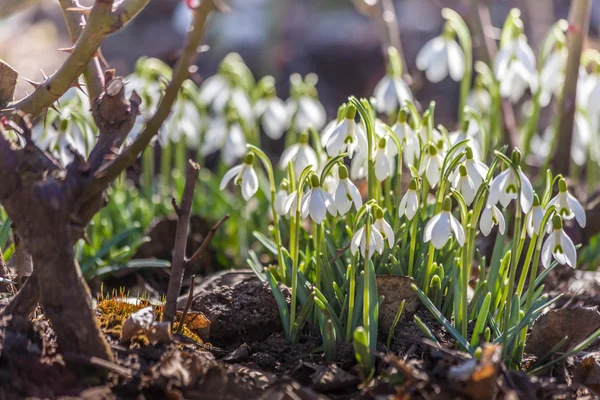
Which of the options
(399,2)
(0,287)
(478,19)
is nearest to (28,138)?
(0,287)

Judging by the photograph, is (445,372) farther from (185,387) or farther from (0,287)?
(0,287)

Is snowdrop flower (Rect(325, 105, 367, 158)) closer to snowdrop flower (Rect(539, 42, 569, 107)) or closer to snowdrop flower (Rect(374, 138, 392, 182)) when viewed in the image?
snowdrop flower (Rect(374, 138, 392, 182))

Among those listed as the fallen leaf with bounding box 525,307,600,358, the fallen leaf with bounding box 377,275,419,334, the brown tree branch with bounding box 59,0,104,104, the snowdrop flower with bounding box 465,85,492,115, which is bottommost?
the fallen leaf with bounding box 525,307,600,358

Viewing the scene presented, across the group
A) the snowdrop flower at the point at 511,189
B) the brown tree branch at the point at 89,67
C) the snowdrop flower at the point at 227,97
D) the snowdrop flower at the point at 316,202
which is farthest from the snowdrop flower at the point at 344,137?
the snowdrop flower at the point at 227,97

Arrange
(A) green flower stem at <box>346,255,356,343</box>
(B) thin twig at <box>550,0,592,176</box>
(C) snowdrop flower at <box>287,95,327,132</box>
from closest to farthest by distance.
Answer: (A) green flower stem at <box>346,255,356,343</box> → (B) thin twig at <box>550,0,592,176</box> → (C) snowdrop flower at <box>287,95,327,132</box>

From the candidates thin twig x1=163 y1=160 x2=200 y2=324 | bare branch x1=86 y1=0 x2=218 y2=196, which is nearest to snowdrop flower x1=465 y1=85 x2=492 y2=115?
thin twig x1=163 y1=160 x2=200 y2=324

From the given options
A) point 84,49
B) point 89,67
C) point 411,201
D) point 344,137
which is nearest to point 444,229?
point 411,201

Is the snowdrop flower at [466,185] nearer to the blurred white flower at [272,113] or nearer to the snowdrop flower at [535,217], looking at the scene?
the snowdrop flower at [535,217]
